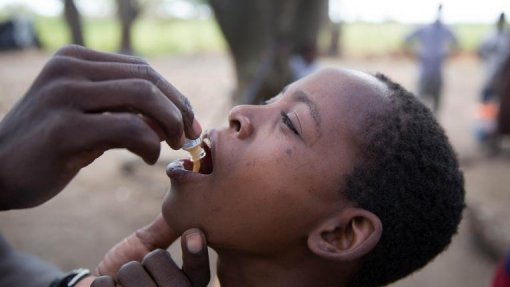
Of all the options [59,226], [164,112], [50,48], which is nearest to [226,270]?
[164,112]

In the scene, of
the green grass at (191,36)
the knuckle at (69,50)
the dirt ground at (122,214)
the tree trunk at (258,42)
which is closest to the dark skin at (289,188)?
the knuckle at (69,50)

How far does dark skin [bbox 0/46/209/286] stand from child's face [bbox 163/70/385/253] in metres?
0.38

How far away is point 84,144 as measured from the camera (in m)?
1.02

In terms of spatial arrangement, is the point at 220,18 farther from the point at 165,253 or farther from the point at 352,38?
the point at 352,38

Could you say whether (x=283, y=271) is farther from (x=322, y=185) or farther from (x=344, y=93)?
(x=344, y=93)

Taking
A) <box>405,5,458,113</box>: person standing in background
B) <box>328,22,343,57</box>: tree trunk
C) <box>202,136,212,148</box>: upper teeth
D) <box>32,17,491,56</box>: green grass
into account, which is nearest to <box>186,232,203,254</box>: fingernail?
<box>202,136,212,148</box>: upper teeth

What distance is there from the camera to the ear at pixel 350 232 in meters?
1.46

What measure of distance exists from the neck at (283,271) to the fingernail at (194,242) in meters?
0.18

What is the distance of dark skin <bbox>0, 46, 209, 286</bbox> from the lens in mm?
1011

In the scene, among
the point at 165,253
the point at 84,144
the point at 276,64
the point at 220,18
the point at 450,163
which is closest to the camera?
the point at 84,144

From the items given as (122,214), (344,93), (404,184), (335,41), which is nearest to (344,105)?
(344,93)

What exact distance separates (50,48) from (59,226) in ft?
67.2

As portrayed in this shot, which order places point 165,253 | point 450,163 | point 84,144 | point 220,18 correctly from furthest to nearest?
1. point 220,18
2. point 450,163
3. point 165,253
4. point 84,144

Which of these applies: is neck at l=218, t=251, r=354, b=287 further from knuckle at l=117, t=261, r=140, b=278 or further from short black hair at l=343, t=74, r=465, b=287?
knuckle at l=117, t=261, r=140, b=278
